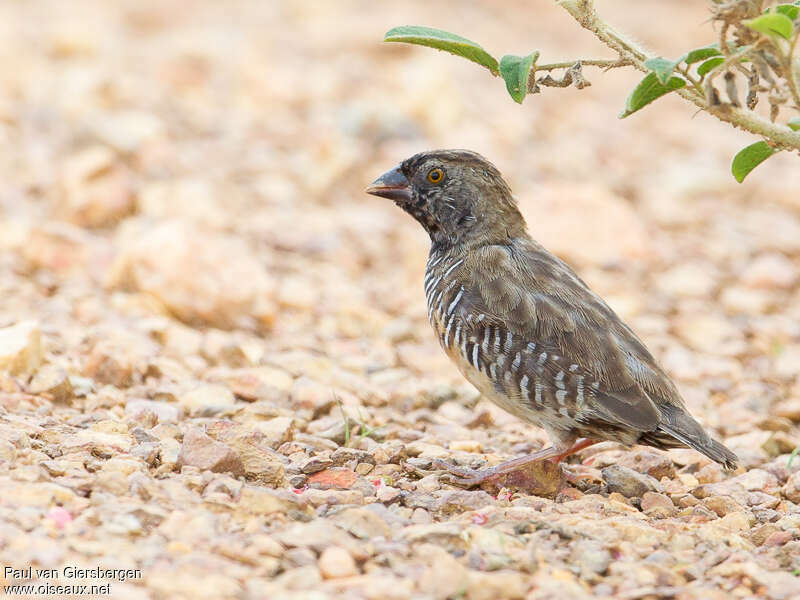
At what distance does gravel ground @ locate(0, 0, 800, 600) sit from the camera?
3.38 meters

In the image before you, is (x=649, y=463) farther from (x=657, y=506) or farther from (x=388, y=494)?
(x=388, y=494)

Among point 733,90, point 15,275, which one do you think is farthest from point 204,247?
point 733,90

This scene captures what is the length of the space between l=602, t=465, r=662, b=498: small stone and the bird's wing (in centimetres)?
29

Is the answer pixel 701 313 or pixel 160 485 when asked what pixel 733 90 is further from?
pixel 701 313

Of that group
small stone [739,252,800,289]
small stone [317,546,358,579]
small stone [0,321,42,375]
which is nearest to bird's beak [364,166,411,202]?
small stone [0,321,42,375]

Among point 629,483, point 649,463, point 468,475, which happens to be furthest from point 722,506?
point 468,475

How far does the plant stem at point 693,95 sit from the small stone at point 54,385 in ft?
8.91

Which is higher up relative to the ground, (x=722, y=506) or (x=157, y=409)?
(x=722, y=506)

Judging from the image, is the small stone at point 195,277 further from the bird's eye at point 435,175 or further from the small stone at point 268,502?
the small stone at point 268,502

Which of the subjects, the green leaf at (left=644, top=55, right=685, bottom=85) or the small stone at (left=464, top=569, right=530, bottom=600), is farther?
the green leaf at (left=644, top=55, right=685, bottom=85)

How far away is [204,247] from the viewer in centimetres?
669

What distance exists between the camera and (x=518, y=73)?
3.87 m

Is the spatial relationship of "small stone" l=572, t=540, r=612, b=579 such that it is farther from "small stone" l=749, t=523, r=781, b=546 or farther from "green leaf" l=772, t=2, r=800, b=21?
"green leaf" l=772, t=2, r=800, b=21

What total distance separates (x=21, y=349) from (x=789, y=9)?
3.51 meters
